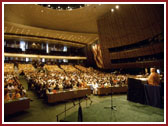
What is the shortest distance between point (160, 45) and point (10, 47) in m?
28.3

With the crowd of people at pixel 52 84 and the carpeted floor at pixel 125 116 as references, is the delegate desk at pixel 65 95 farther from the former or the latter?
the carpeted floor at pixel 125 116

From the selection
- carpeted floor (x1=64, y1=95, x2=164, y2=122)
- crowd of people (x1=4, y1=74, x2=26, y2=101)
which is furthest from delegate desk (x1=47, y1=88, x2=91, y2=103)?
carpeted floor (x1=64, y1=95, x2=164, y2=122)

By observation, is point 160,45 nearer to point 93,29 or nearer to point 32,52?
point 93,29

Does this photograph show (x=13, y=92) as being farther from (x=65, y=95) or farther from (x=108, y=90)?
(x=108, y=90)

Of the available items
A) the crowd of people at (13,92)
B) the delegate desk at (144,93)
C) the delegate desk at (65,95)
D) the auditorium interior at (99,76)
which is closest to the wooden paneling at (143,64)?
the auditorium interior at (99,76)

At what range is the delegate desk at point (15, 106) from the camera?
193 inches

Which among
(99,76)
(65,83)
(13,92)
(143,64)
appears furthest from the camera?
(99,76)

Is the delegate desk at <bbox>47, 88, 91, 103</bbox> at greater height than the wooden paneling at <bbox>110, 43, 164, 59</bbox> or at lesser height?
lesser

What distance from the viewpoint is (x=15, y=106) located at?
5176 mm

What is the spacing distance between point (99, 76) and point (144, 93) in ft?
32.7

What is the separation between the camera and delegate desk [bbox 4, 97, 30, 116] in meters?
4.91

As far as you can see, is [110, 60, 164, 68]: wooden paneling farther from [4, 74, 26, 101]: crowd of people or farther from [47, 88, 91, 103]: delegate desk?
[4, 74, 26, 101]: crowd of people

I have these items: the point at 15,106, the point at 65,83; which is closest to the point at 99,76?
the point at 65,83

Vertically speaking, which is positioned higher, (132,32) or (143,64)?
(132,32)
